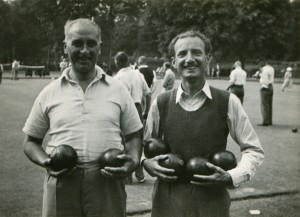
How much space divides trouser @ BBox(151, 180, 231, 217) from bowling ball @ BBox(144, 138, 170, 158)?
0.87ft

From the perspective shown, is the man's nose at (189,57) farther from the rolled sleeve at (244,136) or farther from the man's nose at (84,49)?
the man's nose at (84,49)

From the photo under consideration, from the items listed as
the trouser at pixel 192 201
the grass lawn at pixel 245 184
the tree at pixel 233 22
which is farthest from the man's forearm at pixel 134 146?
the tree at pixel 233 22

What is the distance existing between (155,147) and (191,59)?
0.76 m

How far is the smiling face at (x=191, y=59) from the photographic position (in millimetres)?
3885

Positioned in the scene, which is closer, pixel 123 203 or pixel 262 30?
pixel 123 203

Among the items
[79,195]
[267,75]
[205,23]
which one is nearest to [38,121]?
[79,195]

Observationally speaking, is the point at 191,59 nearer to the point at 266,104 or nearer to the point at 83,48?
the point at 83,48

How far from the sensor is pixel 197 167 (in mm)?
3740

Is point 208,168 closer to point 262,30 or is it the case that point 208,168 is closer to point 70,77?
point 70,77

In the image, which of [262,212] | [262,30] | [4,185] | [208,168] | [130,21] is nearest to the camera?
[208,168]

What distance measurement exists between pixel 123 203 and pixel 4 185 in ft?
16.5

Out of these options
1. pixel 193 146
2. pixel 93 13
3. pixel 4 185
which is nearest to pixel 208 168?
pixel 193 146

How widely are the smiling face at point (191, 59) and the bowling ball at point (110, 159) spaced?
2.72 ft

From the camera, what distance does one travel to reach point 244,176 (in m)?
3.80
